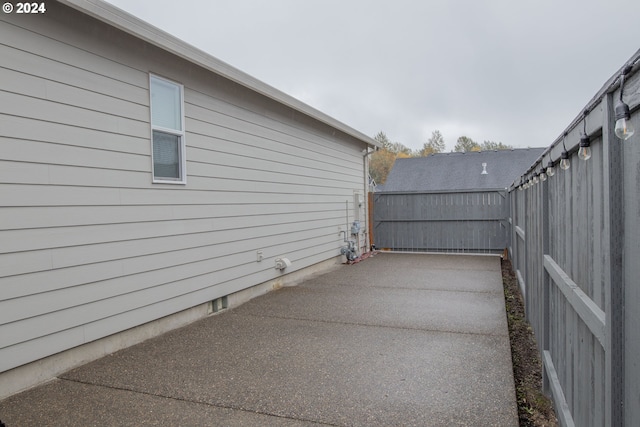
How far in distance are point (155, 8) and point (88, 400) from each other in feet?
26.7

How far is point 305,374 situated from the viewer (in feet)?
10.6

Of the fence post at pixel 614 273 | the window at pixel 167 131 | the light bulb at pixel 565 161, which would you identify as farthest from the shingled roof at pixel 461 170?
the fence post at pixel 614 273

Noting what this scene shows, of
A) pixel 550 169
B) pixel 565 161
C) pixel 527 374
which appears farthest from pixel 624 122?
pixel 527 374

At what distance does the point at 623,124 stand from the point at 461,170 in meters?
20.6

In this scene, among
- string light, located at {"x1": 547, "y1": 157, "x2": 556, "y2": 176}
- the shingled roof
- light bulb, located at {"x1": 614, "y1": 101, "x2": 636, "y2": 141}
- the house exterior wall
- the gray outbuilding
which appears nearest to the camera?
light bulb, located at {"x1": 614, "y1": 101, "x2": 636, "y2": 141}

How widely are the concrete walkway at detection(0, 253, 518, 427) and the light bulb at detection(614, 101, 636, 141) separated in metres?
2.04

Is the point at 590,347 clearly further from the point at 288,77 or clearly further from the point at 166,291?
the point at 288,77

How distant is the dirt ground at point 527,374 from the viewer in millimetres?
2691

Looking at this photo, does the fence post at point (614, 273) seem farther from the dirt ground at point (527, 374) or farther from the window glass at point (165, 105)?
the window glass at point (165, 105)

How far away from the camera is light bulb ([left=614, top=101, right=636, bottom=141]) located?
1042 mm

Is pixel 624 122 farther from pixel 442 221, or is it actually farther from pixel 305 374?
pixel 442 221

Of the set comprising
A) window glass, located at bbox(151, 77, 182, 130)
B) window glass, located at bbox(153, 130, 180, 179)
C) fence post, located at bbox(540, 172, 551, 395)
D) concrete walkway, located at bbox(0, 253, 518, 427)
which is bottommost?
concrete walkway, located at bbox(0, 253, 518, 427)

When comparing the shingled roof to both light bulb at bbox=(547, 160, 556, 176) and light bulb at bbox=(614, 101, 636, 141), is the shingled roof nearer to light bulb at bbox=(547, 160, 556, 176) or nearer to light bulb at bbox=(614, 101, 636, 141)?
light bulb at bbox=(547, 160, 556, 176)

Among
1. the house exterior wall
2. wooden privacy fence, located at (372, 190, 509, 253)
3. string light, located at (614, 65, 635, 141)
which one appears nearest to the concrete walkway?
the house exterior wall
